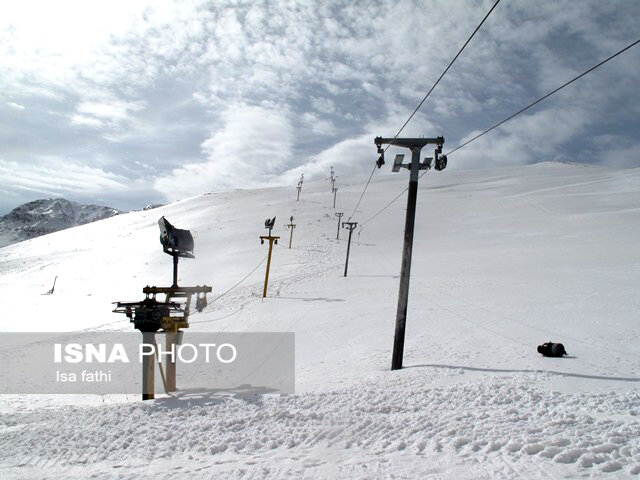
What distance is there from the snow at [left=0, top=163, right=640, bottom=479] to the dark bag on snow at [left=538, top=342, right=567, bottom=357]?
A: 0.79 feet

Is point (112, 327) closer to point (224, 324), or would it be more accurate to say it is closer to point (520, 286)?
point (224, 324)

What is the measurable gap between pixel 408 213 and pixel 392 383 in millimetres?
3874

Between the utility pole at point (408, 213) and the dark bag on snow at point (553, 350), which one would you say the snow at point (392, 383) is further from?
the utility pole at point (408, 213)

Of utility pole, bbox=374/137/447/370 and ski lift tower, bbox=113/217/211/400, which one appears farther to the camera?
utility pole, bbox=374/137/447/370

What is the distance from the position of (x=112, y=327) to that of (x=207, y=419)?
14693mm

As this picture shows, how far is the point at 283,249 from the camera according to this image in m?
42.8

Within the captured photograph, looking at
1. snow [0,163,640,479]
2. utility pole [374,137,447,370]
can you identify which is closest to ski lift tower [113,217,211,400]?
snow [0,163,640,479]

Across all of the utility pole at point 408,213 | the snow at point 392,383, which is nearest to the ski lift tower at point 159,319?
the snow at point 392,383

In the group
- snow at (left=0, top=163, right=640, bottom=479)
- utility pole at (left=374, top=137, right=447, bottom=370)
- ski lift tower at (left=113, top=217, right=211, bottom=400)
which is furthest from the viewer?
utility pole at (left=374, top=137, right=447, bottom=370)

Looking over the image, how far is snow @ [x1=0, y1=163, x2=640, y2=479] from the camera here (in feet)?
15.6

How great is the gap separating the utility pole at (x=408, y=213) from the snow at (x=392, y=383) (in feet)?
2.16

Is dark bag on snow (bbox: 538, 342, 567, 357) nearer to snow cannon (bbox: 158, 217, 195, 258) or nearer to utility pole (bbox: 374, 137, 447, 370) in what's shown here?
utility pole (bbox: 374, 137, 447, 370)

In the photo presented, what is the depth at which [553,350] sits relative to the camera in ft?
29.5

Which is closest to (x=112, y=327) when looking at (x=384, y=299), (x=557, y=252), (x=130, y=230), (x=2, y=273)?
(x=384, y=299)
